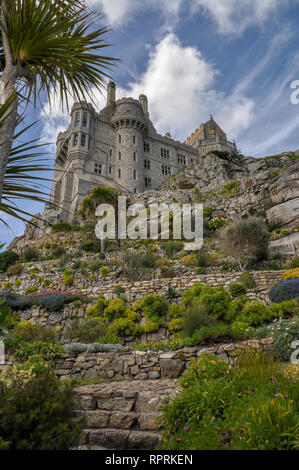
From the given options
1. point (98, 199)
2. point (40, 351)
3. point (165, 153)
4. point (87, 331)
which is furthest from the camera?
point (165, 153)

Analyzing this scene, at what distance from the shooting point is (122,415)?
4.14 metres

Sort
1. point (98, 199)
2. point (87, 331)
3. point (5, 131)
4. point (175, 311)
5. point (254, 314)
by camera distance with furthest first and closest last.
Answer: point (98, 199), point (175, 311), point (87, 331), point (254, 314), point (5, 131)

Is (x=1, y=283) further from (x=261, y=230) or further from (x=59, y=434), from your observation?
(x=59, y=434)

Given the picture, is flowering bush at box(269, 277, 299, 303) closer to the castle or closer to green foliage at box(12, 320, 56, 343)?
green foliage at box(12, 320, 56, 343)

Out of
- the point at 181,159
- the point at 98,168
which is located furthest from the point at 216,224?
the point at 181,159

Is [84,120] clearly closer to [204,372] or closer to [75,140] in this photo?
[75,140]

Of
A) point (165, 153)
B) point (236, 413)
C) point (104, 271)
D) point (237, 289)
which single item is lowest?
point (236, 413)

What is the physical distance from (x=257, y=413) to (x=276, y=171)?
2979 cm

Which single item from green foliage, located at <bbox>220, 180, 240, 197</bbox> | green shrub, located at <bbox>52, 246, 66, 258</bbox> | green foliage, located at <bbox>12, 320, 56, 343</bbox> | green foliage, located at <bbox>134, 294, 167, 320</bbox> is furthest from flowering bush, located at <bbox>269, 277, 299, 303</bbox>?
green foliage, located at <bbox>220, 180, 240, 197</bbox>

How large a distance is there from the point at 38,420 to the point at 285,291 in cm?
867

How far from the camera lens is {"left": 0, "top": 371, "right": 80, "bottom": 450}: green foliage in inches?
91.1

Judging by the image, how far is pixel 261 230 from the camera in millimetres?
15391

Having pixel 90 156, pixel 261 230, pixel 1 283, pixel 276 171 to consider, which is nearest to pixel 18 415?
pixel 261 230

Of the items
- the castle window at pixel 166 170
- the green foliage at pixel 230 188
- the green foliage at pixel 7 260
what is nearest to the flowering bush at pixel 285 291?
the green foliage at pixel 7 260
